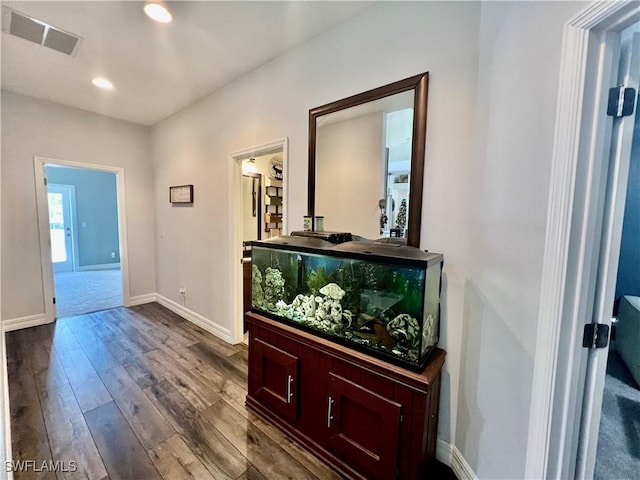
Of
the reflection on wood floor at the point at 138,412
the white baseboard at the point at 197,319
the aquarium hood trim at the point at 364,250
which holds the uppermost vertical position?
the aquarium hood trim at the point at 364,250

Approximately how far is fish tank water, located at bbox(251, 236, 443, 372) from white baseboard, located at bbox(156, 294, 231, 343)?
1540mm

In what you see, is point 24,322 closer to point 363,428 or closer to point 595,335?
point 363,428

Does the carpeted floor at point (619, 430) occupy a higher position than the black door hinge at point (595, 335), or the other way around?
the black door hinge at point (595, 335)

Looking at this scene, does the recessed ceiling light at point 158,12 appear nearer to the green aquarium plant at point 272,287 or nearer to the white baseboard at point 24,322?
the green aquarium plant at point 272,287

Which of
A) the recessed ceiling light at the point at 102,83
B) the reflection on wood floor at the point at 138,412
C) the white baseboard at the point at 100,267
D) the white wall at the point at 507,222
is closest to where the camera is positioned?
the white wall at the point at 507,222

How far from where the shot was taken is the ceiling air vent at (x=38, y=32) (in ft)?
6.04

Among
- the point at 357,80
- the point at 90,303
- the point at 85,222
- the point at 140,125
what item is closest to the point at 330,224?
the point at 357,80

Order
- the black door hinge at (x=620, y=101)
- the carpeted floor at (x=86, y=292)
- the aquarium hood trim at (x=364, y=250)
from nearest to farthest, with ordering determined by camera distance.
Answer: the black door hinge at (x=620, y=101) → the aquarium hood trim at (x=364, y=250) → the carpeted floor at (x=86, y=292)

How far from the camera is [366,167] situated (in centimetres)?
187

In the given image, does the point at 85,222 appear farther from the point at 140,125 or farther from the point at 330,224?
the point at 330,224

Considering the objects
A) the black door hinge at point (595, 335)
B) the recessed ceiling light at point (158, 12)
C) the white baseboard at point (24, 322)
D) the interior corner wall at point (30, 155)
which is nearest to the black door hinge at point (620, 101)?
the black door hinge at point (595, 335)

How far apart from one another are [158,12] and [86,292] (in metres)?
4.94

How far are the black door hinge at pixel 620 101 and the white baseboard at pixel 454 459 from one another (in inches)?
66.1

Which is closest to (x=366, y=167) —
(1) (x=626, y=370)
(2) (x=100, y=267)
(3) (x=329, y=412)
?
(3) (x=329, y=412)
